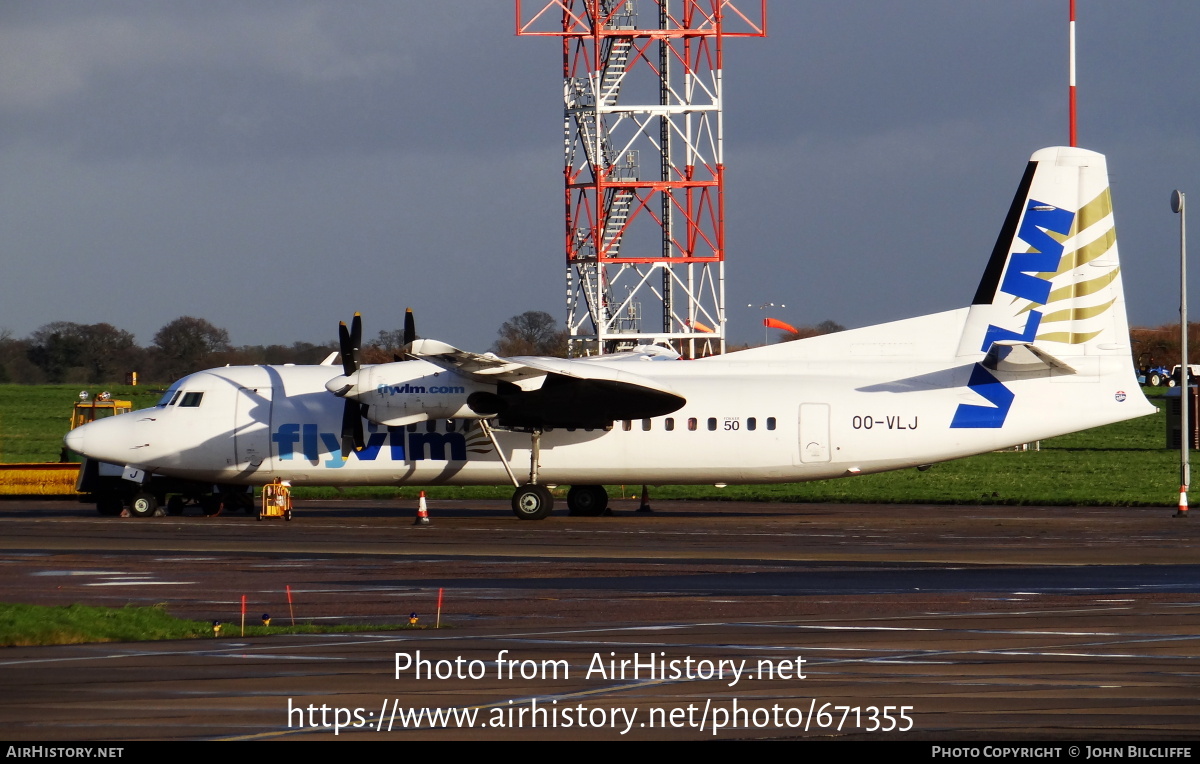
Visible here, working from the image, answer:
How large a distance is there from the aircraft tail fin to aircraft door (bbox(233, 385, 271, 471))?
1355 centimetres

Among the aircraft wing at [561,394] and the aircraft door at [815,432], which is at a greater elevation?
the aircraft wing at [561,394]

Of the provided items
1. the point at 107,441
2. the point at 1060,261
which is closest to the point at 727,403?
the point at 1060,261

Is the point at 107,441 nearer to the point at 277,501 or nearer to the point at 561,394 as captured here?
the point at 277,501

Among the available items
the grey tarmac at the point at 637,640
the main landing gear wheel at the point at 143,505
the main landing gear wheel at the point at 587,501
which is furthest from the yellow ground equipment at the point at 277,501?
the main landing gear wheel at the point at 587,501

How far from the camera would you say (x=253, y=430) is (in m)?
26.7

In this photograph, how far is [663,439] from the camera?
25.8 meters

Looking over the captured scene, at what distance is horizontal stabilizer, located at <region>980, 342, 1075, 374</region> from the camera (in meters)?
23.7

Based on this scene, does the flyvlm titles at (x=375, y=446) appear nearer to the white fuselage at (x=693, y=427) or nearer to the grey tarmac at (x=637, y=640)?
the white fuselage at (x=693, y=427)

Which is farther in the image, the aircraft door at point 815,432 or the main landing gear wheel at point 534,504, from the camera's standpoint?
the main landing gear wheel at point 534,504

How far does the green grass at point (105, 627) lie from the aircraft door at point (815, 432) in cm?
1419

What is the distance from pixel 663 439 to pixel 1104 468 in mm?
21695

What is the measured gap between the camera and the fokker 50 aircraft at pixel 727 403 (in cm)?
2453

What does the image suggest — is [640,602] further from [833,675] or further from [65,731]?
[65,731]

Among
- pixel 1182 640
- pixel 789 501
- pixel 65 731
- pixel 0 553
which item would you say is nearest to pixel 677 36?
pixel 789 501
